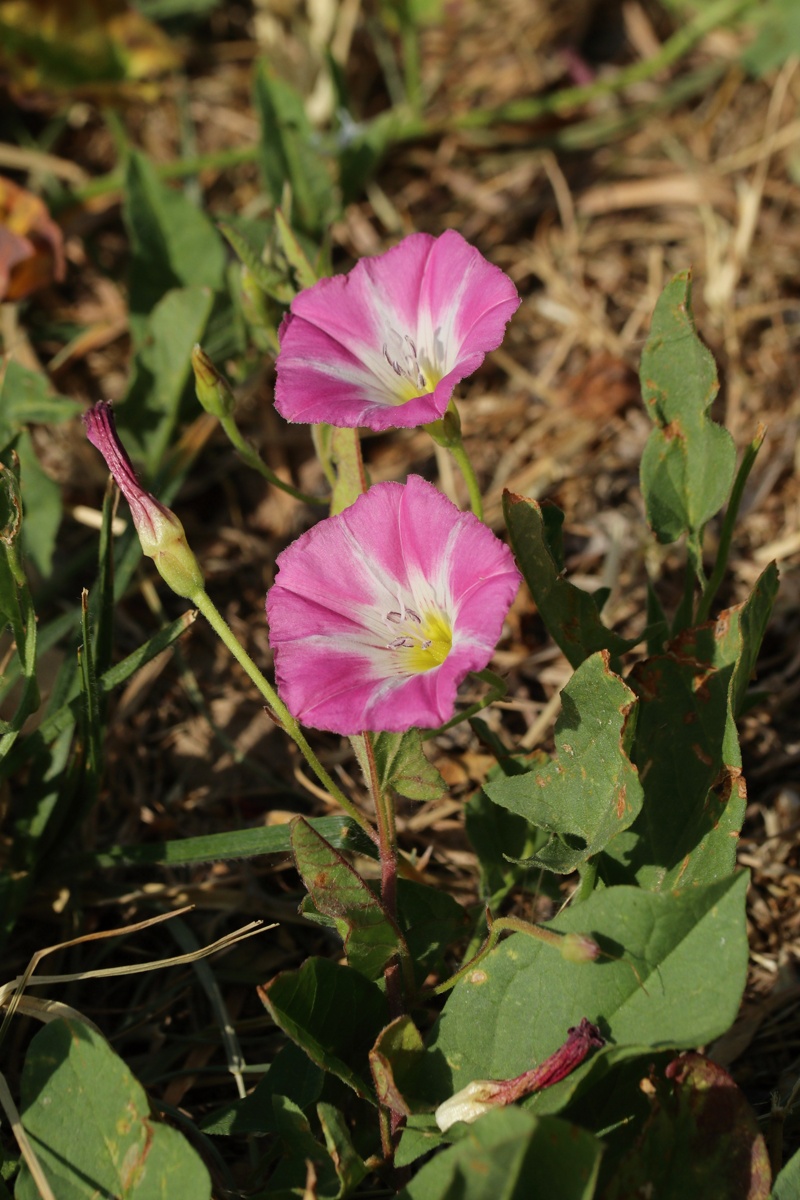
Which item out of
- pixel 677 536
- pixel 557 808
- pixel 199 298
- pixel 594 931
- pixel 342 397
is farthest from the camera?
pixel 199 298

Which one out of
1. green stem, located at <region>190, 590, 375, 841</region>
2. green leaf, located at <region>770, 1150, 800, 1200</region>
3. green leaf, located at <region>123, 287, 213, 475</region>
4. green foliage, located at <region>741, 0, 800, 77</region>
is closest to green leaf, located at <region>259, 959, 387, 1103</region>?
green stem, located at <region>190, 590, 375, 841</region>

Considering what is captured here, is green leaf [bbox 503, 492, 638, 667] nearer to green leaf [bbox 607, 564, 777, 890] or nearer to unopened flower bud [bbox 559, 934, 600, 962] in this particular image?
green leaf [bbox 607, 564, 777, 890]

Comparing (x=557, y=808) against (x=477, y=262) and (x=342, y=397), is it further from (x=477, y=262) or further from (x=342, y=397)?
(x=477, y=262)

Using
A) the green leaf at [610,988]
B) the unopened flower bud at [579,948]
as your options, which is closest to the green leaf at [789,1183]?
the green leaf at [610,988]

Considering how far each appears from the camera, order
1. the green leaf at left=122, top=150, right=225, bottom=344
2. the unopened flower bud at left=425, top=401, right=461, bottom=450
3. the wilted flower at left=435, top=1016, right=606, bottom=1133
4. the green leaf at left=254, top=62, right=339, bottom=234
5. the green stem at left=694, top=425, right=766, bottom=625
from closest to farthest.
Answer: the wilted flower at left=435, top=1016, right=606, bottom=1133
the unopened flower bud at left=425, top=401, right=461, bottom=450
the green stem at left=694, top=425, right=766, bottom=625
the green leaf at left=122, top=150, right=225, bottom=344
the green leaf at left=254, top=62, right=339, bottom=234

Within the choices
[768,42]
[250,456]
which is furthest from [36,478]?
[768,42]

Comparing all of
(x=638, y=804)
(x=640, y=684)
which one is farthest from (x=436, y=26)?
(x=638, y=804)
